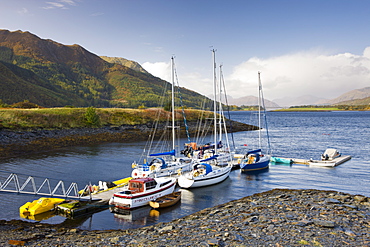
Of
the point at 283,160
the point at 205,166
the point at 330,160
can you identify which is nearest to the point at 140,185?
the point at 205,166

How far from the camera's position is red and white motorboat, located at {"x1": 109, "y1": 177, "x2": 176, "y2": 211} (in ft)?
78.7

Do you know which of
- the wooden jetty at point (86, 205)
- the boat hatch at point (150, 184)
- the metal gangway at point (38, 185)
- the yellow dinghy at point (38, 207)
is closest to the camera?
the yellow dinghy at point (38, 207)

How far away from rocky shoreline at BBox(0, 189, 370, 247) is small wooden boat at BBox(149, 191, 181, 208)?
402cm

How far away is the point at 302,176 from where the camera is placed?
37.7m

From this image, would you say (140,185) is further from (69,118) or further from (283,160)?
(69,118)

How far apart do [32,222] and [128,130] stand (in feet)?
195

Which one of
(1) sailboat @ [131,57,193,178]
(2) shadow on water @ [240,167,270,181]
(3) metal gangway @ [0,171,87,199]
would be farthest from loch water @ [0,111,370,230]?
(1) sailboat @ [131,57,193,178]

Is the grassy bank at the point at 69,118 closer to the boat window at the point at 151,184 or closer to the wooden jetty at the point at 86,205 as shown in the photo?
the boat window at the point at 151,184

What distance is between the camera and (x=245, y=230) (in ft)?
53.5

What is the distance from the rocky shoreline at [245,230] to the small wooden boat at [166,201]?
4025mm

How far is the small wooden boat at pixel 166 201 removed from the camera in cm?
2456

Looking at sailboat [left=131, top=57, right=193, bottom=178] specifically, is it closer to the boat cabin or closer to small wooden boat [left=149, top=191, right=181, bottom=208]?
small wooden boat [left=149, top=191, right=181, bottom=208]

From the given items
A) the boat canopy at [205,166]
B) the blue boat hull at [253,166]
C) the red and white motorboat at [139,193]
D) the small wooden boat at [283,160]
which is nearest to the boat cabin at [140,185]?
the red and white motorboat at [139,193]

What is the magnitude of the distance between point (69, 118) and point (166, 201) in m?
59.9
